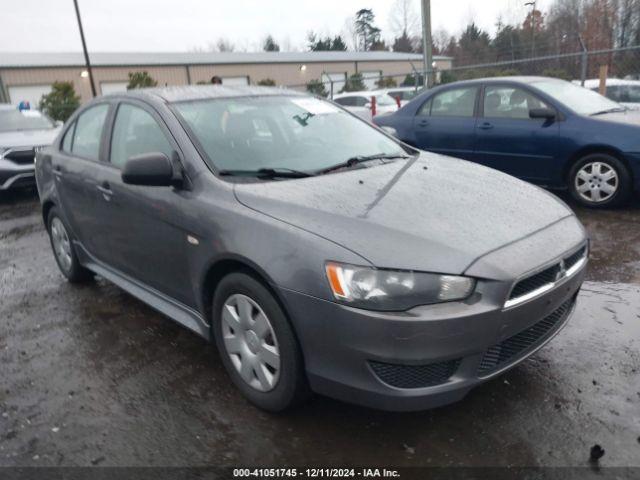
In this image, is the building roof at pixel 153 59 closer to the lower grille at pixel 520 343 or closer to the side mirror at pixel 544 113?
the side mirror at pixel 544 113

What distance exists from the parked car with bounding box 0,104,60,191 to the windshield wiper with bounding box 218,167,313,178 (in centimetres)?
691

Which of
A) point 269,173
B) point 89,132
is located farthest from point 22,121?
point 269,173

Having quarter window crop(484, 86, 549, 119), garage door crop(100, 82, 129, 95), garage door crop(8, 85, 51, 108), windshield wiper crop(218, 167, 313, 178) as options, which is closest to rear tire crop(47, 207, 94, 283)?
windshield wiper crop(218, 167, 313, 178)

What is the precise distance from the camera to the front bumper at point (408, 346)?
2154mm

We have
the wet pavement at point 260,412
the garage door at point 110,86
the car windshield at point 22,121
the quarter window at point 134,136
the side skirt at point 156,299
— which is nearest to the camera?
the wet pavement at point 260,412

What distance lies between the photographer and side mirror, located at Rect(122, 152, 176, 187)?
2867 mm

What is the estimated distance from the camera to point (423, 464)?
2.32 meters

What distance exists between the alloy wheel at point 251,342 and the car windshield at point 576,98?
511cm

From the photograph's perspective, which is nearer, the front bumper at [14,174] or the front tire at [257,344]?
the front tire at [257,344]

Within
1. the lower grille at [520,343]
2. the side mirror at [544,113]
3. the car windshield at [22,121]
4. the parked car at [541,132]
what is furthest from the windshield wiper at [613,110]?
the car windshield at [22,121]

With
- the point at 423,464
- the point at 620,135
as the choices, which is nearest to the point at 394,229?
the point at 423,464

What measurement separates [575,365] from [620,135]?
147 inches

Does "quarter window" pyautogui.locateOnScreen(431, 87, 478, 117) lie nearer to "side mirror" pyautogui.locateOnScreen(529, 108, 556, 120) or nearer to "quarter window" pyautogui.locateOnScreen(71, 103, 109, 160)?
"side mirror" pyautogui.locateOnScreen(529, 108, 556, 120)

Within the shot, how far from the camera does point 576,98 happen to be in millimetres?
6465
